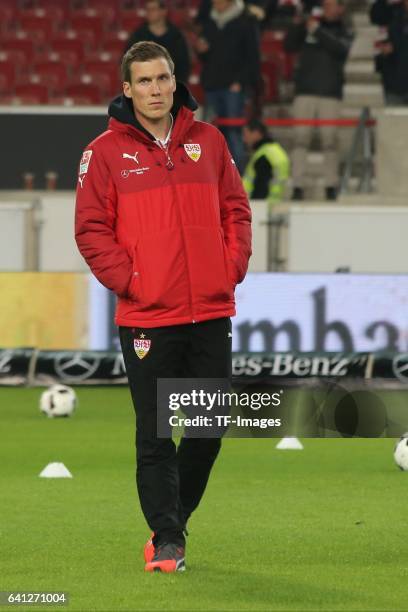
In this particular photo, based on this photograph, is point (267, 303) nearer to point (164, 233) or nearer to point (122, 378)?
point (122, 378)

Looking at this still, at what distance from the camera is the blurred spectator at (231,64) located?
68.6 ft

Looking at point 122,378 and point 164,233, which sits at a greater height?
point 164,233

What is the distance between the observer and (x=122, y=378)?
16984mm

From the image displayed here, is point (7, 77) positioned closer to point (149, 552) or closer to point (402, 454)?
point (402, 454)

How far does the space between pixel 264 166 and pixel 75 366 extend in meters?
3.82

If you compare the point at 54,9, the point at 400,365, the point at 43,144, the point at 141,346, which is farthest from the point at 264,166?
the point at 141,346

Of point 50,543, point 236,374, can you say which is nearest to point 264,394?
point 50,543

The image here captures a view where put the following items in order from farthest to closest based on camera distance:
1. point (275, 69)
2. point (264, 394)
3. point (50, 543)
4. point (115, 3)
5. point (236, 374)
Answer: 1. point (115, 3)
2. point (275, 69)
3. point (236, 374)
4. point (50, 543)
5. point (264, 394)

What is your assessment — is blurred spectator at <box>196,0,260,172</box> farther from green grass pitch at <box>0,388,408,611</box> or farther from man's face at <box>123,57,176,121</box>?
man's face at <box>123,57,176,121</box>

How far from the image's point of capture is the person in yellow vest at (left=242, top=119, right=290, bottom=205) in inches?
757

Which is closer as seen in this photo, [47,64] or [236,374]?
[236,374]

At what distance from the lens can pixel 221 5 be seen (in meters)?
21.1

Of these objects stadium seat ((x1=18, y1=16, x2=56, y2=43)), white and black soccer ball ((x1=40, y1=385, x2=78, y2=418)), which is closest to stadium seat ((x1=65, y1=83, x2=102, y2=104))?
stadium seat ((x1=18, y1=16, x2=56, y2=43))

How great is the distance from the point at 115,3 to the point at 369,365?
40.3 feet
